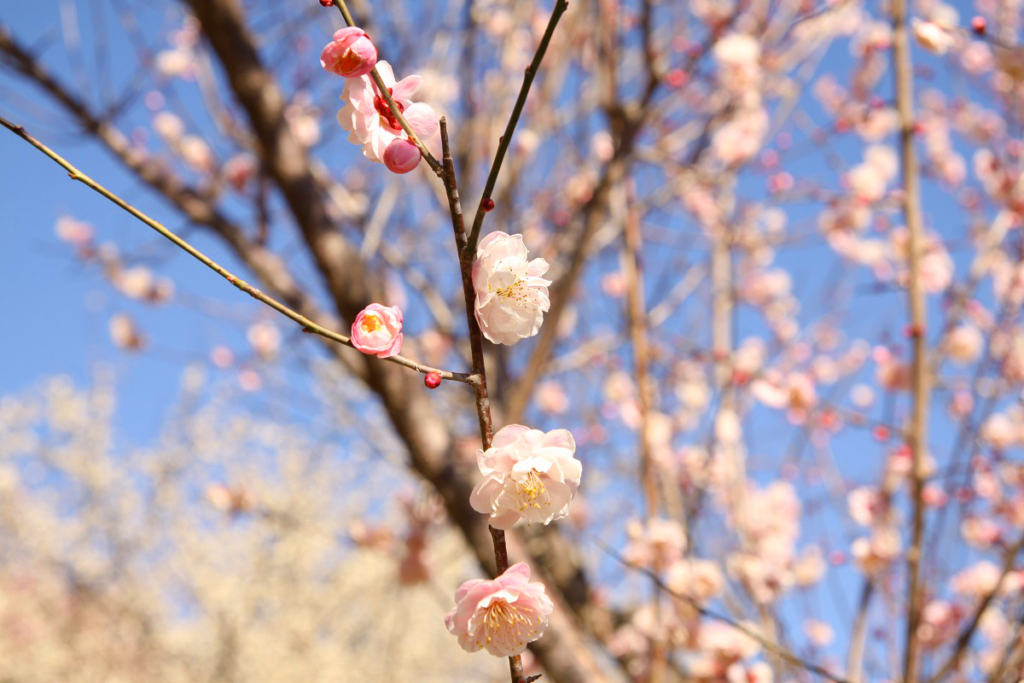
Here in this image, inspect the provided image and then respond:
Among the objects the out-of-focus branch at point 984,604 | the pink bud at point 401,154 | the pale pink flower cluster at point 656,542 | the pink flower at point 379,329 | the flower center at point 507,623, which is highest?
the pale pink flower cluster at point 656,542

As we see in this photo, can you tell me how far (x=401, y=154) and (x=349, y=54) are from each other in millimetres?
91

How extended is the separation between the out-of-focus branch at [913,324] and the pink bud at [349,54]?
1.09 metres

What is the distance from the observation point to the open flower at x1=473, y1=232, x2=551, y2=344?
0.62 metres

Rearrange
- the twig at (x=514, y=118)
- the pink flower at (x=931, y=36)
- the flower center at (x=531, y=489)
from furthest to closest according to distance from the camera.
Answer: the pink flower at (x=931, y=36)
the flower center at (x=531, y=489)
the twig at (x=514, y=118)

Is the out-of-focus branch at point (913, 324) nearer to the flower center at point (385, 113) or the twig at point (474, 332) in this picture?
the twig at point (474, 332)

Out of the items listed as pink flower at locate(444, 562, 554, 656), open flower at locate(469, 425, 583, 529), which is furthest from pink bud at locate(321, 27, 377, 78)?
pink flower at locate(444, 562, 554, 656)

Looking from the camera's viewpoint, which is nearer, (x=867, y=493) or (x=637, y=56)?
(x=867, y=493)

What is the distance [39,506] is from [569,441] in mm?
9771

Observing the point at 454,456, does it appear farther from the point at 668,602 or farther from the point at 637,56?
the point at 637,56

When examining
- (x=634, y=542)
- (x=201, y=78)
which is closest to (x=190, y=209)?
(x=201, y=78)

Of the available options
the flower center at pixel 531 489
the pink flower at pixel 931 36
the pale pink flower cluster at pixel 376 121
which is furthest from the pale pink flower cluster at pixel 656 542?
the pale pink flower cluster at pixel 376 121

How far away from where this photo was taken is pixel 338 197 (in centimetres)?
240

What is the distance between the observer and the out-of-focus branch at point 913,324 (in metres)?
1.25

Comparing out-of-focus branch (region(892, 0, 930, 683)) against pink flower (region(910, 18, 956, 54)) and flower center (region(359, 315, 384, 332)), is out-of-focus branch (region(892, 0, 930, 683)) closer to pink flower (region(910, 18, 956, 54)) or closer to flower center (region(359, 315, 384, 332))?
pink flower (region(910, 18, 956, 54))
